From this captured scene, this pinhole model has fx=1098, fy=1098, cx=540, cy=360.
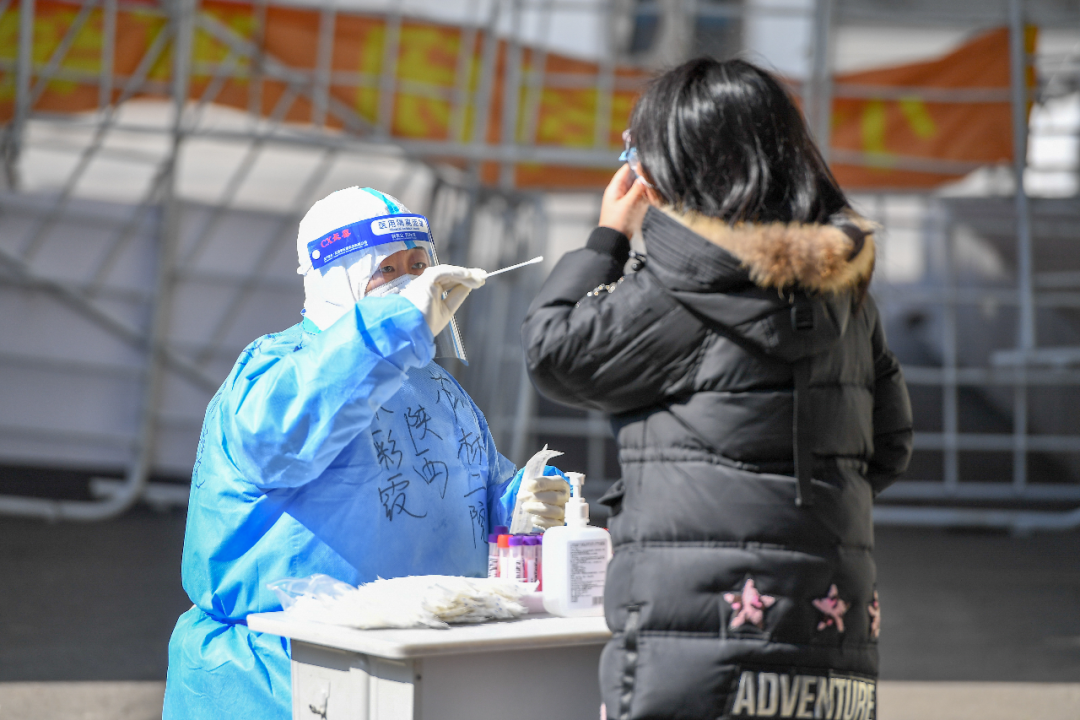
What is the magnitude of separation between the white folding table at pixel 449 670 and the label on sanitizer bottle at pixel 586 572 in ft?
0.10

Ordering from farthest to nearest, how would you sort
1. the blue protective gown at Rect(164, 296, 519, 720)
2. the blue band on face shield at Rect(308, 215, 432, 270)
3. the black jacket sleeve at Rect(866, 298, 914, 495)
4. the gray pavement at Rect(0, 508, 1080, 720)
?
the gray pavement at Rect(0, 508, 1080, 720), the blue band on face shield at Rect(308, 215, 432, 270), the blue protective gown at Rect(164, 296, 519, 720), the black jacket sleeve at Rect(866, 298, 914, 495)

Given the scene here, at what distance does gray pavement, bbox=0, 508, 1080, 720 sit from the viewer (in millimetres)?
3521

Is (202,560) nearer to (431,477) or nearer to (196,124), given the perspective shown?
(431,477)

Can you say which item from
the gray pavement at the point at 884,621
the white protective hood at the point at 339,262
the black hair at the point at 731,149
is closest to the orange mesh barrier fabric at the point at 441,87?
the gray pavement at the point at 884,621

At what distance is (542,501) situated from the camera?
77.2 inches

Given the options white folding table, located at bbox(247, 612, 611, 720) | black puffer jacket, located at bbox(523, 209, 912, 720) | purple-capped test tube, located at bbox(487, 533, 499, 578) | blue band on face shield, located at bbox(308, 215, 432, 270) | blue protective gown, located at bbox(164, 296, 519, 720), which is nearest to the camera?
black puffer jacket, located at bbox(523, 209, 912, 720)

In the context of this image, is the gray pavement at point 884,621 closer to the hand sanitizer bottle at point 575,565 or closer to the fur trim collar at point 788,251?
the hand sanitizer bottle at point 575,565

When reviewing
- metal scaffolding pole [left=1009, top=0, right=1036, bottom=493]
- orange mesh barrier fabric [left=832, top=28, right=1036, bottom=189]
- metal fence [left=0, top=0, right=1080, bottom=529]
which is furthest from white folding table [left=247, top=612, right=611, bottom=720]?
orange mesh barrier fabric [left=832, top=28, right=1036, bottom=189]

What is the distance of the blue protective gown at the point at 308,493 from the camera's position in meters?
1.73

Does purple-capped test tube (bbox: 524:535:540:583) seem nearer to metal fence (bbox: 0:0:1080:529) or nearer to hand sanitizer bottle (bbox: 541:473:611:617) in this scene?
hand sanitizer bottle (bbox: 541:473:611:617)

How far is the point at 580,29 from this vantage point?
7164 millimetres

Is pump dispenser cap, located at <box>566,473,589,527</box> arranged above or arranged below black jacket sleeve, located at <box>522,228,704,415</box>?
below

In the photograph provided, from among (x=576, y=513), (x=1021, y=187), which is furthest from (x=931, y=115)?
(x=576, y=513)

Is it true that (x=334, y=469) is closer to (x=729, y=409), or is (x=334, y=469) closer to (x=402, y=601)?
(x=402, y=601)
